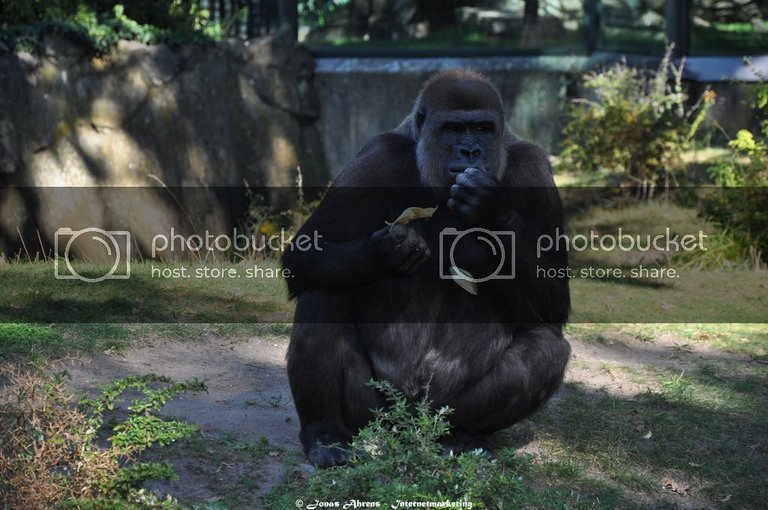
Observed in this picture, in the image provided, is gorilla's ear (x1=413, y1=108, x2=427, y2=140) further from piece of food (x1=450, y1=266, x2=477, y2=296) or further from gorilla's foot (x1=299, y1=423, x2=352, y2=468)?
gorilla's foot (x1=299, y1=423, x2=352, y2=468)

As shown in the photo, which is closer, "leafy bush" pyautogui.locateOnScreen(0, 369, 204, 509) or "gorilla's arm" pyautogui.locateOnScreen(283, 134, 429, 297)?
"leafy bush" pyautogui.locateOnScreen(0, 369, 204, 509)

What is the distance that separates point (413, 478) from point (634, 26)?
9.18 meters

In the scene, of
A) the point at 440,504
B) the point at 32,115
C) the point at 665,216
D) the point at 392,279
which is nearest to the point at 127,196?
the point at 32,115

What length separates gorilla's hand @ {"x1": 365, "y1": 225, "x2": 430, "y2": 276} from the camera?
3980 mm

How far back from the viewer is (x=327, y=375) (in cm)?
421

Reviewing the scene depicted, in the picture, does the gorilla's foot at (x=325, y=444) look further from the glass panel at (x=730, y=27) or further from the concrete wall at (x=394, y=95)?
the glass panel at (x=730, y=27)

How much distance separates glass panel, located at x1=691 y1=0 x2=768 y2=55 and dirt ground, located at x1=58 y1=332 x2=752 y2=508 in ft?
19.3

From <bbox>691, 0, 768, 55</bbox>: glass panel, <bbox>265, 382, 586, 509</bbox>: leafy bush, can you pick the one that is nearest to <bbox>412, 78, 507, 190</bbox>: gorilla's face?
<bbox>265, 382, 586, 509</bbox>: leafy bush

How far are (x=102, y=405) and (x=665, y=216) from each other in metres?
7.34

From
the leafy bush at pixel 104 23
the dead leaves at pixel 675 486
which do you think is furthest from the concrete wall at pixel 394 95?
the dead leaves at pixel 675 486

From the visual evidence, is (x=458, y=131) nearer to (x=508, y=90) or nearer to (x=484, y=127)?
(x=484, y=127)

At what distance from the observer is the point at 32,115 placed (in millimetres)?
9070

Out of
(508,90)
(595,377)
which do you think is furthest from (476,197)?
(508,90)

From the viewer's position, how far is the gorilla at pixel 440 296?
13.8ft
